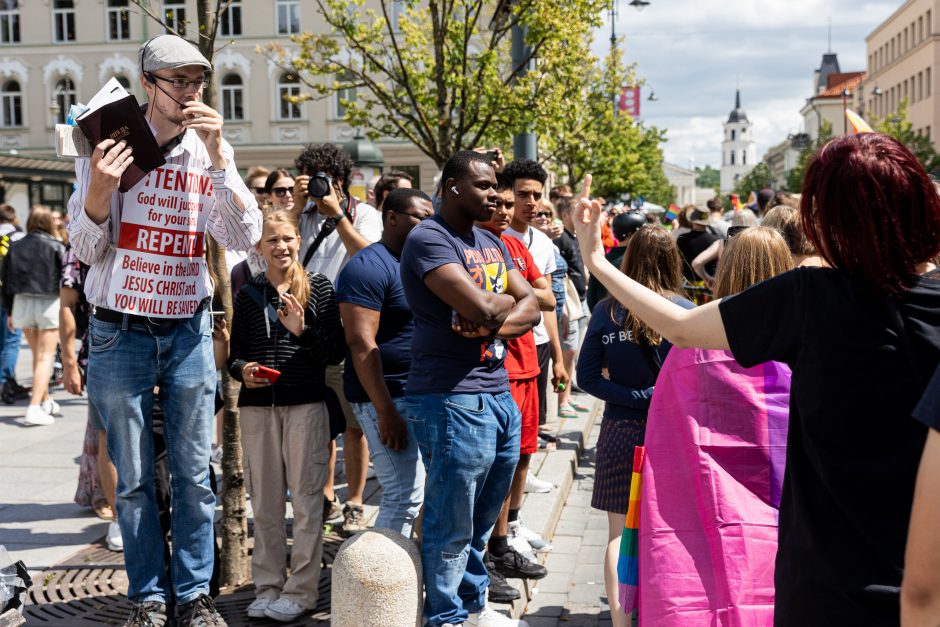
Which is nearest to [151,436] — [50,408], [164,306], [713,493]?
[164,306]

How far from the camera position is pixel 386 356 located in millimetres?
4660

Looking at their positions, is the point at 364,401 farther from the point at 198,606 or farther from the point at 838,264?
the point at 838,264

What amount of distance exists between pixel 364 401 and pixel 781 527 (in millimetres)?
2635

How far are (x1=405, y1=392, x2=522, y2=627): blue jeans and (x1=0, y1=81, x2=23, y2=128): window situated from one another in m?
42.7

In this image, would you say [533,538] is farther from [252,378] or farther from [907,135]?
[907,135]

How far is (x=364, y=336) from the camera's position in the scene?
445cm

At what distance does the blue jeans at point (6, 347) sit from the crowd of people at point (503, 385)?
558 centimetres

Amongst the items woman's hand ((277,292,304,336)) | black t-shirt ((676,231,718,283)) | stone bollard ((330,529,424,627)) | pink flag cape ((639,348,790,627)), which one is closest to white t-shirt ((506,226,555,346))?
woman's hand ((277,292,304,336))

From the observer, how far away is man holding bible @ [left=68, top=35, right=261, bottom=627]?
3805 millimetres

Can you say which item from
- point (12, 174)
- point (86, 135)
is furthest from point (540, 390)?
point (12, 174)

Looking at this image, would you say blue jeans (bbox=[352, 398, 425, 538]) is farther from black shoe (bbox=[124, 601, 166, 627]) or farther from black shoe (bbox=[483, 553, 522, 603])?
black shoe (bbox=[124, 601, 166, 627])

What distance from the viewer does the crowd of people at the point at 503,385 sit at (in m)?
2.10

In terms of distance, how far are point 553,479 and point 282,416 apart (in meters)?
3.13

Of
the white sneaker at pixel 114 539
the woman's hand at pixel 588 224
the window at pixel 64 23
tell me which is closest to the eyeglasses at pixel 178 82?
the woman's hand at pixel 588 224
